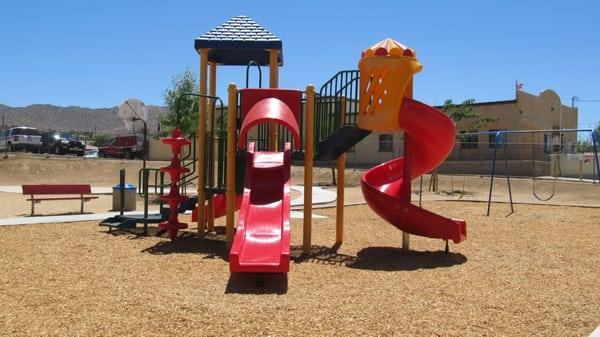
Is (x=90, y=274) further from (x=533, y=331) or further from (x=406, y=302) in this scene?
(x=533, y=331)

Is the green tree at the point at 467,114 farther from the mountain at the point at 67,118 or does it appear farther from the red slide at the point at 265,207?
the mountain at the point at 67,118

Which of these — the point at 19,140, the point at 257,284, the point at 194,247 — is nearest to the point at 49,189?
the point at 194,247

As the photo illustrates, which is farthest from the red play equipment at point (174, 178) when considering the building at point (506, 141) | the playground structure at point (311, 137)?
the building at point (506, 141)

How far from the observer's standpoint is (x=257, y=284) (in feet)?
21.7

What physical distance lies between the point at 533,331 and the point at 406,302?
131 cm

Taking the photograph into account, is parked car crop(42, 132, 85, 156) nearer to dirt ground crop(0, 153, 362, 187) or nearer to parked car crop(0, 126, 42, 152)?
parked car crop(0, 126, 42, 152)

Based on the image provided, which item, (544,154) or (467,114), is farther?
(544,154)

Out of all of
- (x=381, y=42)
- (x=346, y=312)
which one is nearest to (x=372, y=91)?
(x=381, y=42)

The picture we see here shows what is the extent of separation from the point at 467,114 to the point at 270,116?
26.0 metres

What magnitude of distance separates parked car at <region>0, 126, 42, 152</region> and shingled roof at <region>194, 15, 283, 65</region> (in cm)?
3546

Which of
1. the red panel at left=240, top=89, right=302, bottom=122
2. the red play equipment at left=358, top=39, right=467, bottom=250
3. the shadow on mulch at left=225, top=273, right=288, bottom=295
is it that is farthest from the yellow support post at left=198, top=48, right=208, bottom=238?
the shadow on mulch at left=225, top=273, right=288, bottom=295

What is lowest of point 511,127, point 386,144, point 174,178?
point 174,178

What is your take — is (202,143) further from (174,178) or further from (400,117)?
(400,117)

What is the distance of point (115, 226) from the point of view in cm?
1102
